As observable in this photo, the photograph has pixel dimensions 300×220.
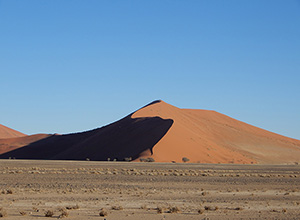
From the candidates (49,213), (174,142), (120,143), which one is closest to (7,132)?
(120,143)

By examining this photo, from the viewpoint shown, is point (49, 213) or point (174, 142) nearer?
point (49, 213)

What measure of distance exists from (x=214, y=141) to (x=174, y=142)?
16.8m

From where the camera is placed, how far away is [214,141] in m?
96.6

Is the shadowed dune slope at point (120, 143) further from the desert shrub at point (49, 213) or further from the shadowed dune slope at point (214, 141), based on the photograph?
the desert shrub at point (49, 213)

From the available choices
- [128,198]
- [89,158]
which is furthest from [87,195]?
[89,158]

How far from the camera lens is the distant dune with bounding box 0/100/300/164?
266ft

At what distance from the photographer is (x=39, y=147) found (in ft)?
375

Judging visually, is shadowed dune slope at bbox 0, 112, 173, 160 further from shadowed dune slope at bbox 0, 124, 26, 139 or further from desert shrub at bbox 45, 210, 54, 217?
shadowed dune slope at bbox 0, 124, 26, 139

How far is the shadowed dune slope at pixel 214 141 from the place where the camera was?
8050 cm

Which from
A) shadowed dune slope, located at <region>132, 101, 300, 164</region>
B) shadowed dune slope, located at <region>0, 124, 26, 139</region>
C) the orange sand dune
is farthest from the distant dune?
shadowed dune slope, located at <region>0, 124, 26, 139</region>

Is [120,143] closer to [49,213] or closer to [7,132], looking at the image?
[49,213]

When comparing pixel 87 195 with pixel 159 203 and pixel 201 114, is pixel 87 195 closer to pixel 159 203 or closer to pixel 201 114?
pixel 159 203

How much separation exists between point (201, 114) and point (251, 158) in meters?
27.4

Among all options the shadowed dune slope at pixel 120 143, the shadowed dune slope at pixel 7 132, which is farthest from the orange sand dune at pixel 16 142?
the shadowed dune slope at pixel 7 132
